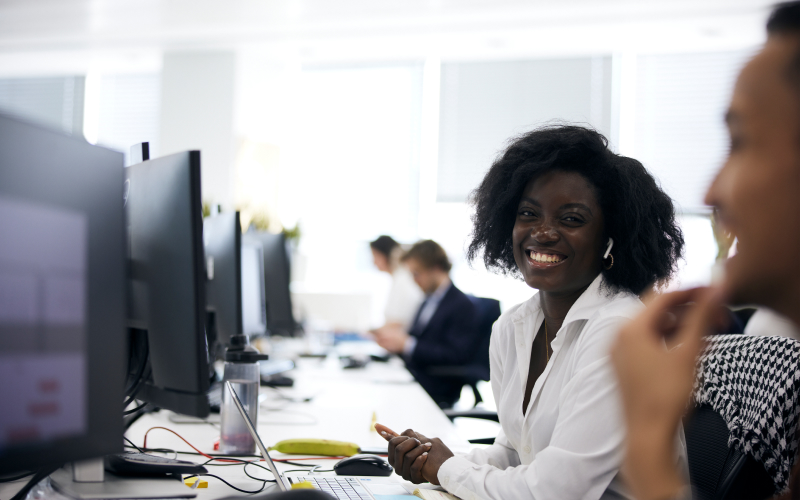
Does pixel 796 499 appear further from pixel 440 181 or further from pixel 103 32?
pixel 103 32

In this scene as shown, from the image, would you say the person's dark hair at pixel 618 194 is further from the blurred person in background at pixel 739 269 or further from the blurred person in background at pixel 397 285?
the blurred person in background at pixel 397 285

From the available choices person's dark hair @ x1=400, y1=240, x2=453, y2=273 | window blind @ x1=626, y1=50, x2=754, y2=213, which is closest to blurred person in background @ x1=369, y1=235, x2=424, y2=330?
person's dark hair @ x1=400, y1=240, x2=453, y2=273

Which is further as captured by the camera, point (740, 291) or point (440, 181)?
point (440, 181)

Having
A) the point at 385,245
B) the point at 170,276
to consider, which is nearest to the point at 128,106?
the point at 385,245

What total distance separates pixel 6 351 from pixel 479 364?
10.0 ft

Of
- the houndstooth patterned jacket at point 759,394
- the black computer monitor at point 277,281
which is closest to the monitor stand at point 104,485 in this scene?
the houndstooth patterned jacket at point 759,394

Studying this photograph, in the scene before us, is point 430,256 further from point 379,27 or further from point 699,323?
point 699,323

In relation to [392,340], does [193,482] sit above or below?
above

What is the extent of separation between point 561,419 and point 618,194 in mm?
534

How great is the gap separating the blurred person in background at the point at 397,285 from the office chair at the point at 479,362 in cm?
110

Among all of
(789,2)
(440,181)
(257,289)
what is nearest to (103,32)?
(440,181)

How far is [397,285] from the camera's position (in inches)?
194

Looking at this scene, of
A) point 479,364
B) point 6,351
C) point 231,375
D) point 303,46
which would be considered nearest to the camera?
point 6,351

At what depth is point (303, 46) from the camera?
19.3 feet
